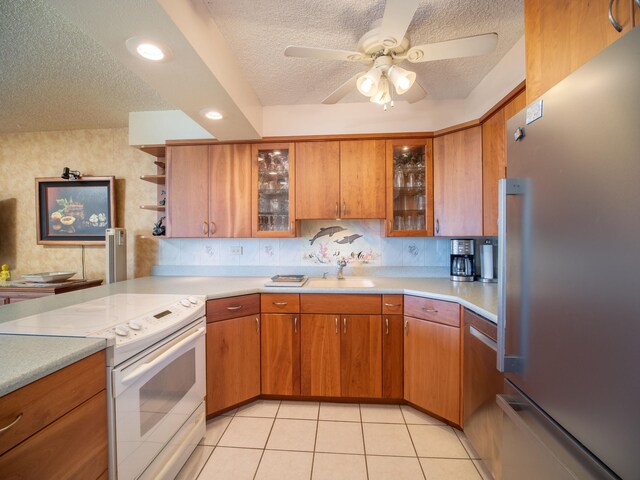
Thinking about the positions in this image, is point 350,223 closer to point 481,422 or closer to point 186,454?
point 481,422

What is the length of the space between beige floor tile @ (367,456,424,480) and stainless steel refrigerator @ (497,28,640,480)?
631 mm

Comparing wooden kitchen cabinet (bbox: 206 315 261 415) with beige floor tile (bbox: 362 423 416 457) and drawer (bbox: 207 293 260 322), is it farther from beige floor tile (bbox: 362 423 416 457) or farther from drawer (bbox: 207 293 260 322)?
beige floor tile (bbox: 362 423 416 457)

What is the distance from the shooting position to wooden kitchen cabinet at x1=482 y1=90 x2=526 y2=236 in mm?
1692

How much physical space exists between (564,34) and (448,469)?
2001mm

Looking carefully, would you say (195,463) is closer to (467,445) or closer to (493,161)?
(467,445)

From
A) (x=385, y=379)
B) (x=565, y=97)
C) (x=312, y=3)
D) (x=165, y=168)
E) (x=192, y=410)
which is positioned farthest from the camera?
(x=165, y=168)

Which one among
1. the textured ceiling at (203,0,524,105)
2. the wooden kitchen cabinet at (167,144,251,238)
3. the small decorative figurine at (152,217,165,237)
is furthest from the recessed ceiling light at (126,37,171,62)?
the small decorative figurine at (152,217,165,237)

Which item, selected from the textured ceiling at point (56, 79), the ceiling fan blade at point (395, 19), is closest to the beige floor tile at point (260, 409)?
the ceiling fan blade at point (395, 19)

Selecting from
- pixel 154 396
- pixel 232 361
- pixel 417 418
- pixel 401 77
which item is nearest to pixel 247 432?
pixel 232 361

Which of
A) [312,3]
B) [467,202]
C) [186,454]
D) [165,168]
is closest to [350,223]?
[467,202]

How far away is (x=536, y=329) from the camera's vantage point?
0.84 meters

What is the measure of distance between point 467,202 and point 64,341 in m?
2.41

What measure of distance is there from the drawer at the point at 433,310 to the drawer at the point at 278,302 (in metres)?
0.83

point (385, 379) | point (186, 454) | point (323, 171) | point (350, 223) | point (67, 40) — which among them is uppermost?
point (67, 40)
